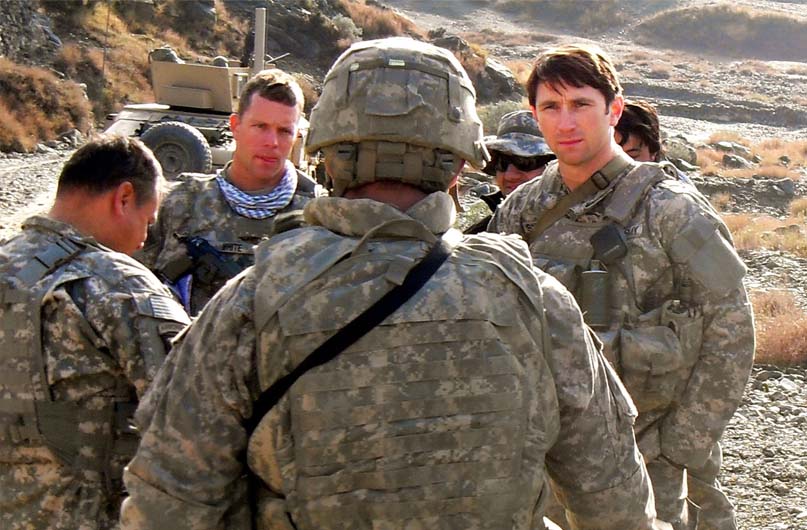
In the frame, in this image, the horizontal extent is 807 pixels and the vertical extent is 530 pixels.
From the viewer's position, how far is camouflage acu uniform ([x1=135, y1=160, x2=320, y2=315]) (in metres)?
3.76

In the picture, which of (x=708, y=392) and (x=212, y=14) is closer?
(x=708, y=392)

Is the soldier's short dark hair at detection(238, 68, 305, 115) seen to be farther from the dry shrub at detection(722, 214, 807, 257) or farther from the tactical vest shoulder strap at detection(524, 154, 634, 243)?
the dry shrub at detection(722, 214, 807, 257)

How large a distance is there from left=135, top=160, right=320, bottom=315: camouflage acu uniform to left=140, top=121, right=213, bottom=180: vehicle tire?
7.17m

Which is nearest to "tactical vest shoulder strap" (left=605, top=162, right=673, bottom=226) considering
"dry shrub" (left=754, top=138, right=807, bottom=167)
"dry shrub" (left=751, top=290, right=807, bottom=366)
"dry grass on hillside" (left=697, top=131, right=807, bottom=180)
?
"dry shrub" (left=751, top=290, right=807, bottom=366)

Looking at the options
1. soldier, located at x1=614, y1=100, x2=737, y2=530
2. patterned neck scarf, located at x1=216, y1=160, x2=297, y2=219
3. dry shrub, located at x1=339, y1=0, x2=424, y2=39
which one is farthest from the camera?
dry shrub, located at x1=339, y1=0, x2=424, y2=39

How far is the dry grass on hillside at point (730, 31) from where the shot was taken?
52.0m

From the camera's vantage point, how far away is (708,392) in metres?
3.05

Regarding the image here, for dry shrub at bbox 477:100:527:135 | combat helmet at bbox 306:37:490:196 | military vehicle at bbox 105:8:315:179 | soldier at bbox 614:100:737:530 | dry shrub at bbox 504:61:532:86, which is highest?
combat helmet at bbox 306:37:490:196

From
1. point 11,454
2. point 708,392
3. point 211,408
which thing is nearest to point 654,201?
point 708,392

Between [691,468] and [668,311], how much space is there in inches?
18.6

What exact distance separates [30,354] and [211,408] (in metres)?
0.96

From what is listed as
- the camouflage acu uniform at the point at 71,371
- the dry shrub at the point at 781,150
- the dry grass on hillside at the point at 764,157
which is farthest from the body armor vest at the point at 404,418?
the dry shrub at the point at 781,150

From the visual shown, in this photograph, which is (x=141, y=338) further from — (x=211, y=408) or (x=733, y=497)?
(x=733, y=497)

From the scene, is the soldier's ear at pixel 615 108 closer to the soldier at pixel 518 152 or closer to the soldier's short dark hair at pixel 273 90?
the soldier at pixel 518 152
